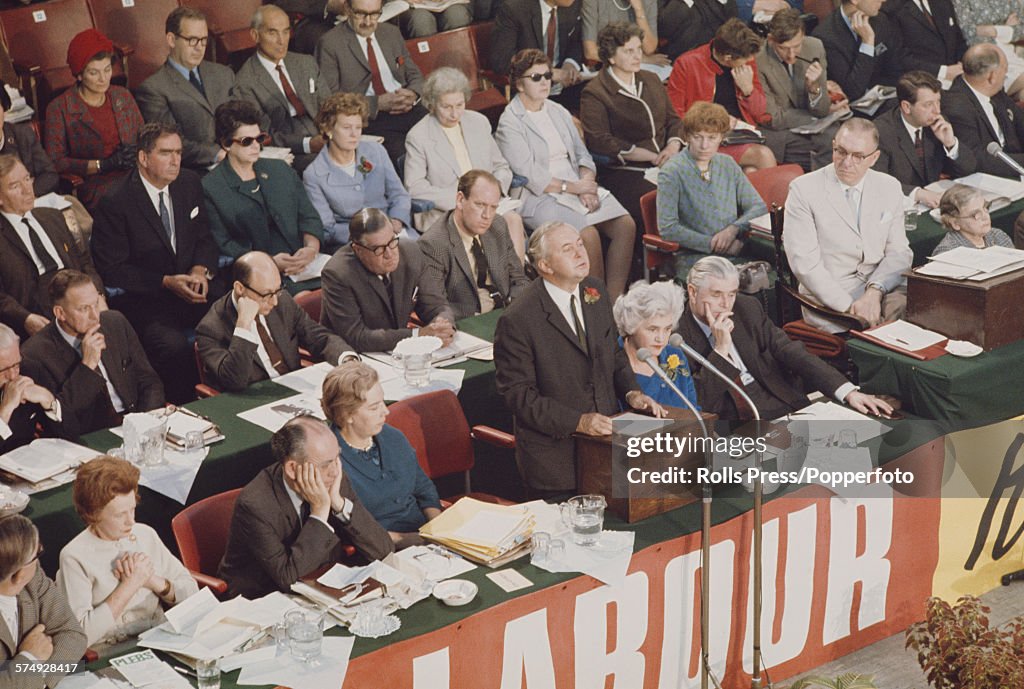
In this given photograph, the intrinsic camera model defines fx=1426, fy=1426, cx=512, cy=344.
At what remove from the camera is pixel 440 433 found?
5.12 meters

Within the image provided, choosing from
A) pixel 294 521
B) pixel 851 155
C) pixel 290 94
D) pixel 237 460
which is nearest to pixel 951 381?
pixel 851 155

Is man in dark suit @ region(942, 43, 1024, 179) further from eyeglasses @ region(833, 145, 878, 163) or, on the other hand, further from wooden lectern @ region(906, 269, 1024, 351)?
→ wooden lectern @ region(906, 269, 1024, 351)

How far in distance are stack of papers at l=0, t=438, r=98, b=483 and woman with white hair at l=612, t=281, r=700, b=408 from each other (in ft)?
6.31

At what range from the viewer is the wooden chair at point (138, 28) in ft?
24.3

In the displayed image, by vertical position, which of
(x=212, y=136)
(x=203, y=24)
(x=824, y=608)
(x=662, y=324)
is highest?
(x=203, y=24)

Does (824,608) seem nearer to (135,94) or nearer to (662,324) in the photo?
(662,324)

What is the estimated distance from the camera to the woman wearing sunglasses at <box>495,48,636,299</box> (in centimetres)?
753

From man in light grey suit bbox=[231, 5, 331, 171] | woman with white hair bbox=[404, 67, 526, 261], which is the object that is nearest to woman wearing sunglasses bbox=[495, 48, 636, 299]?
woman with white hair bbox=[404, 67, 526, 261]

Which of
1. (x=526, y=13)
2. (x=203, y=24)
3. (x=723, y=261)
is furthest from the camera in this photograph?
(x=526, y=13)

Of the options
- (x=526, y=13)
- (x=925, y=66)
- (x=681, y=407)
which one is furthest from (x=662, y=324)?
(x=925, y=66)

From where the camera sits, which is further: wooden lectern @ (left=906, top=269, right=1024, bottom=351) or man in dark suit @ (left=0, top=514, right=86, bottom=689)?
wooden lectern @ (left=906, top=269, right=1024, bottom=351)

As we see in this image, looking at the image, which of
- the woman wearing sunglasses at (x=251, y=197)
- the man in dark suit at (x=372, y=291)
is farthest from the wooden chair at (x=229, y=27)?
the man in dark suit at (x=372, y=291)

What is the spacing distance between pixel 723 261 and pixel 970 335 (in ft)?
3.11

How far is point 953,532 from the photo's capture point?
16.3 feet
